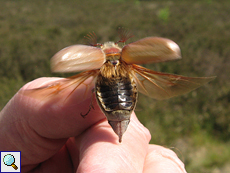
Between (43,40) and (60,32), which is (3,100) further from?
(60,32)

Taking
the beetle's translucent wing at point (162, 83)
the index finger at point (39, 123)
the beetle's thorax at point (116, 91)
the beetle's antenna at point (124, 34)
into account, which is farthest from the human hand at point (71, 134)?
the beetle's antenna at point (124, 34)

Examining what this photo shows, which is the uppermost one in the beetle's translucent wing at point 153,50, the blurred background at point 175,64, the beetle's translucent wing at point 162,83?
the beetle's translucent wing at point 153,50

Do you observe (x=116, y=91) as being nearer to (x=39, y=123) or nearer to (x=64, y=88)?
(x=64, y=88)

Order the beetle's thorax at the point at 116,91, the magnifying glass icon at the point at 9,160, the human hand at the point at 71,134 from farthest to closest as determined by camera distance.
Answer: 1. the magnifying glass icon at the point at 9,160
2. the human hand at the point at 71,134
3. the beetle's thorax at the point at 116,91

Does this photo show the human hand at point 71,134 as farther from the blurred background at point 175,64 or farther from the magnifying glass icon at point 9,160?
the blurred background at point 175,64

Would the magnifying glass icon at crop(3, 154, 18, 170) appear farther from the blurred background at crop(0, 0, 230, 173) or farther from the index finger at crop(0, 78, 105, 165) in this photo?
the blurred background at crop(0, 0, 230, 173)

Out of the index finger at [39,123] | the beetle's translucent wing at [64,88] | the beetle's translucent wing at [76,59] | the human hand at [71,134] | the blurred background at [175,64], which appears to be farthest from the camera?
the blurred background at [175,64]

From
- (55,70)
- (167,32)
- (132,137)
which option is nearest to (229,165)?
(132,137)
